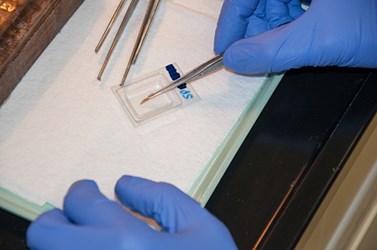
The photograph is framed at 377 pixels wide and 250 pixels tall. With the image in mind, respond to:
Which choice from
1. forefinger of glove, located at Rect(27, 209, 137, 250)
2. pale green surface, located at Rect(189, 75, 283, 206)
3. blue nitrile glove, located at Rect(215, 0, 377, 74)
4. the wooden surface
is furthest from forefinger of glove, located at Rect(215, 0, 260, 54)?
forefinger of glove, located at Rect(27, 209, 137, 250)

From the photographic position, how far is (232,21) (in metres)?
1.02

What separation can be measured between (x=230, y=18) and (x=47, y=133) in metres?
0.41

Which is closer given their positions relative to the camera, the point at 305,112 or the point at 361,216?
the point at 305,112

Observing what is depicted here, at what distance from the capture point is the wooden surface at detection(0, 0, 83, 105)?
0.94 m

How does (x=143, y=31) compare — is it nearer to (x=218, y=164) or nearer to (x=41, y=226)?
(x=218, y=164)

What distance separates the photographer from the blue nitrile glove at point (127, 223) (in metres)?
0.72

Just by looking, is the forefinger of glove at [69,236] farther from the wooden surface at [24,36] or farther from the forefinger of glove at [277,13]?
the forefinger of glove at [277,13]

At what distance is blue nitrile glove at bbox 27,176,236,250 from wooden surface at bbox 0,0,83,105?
0.27 metres

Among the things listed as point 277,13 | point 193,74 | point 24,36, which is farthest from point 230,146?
point 24,36

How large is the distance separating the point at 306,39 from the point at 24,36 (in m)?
0.51

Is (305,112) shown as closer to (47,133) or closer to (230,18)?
(230,18)

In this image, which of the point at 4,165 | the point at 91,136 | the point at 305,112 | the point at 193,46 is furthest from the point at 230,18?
the point at 4,165

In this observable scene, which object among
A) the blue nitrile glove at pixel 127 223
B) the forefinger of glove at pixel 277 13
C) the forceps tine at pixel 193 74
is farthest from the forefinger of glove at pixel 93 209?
the forefinger of glove at pixel 277 13

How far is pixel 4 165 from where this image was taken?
0.94 meters
